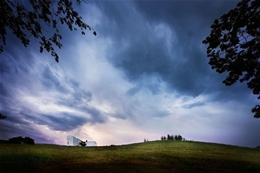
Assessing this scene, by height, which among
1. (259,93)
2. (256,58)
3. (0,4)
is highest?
(256,58)

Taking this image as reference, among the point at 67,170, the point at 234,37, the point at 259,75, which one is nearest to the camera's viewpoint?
the point at 67,170

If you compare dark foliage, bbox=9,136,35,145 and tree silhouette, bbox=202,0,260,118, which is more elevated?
tree silhouette, bbox=202,0,260,118

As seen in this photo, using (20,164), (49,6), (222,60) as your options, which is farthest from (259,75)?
(20,164)

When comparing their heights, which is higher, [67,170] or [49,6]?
[49,6]

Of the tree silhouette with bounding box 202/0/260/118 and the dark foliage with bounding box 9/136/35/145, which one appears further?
the dark foliage with bounding box 9/136/35/145

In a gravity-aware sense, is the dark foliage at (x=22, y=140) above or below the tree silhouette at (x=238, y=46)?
below

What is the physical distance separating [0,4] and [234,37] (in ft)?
48.3

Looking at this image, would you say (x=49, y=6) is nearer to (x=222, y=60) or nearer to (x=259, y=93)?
(x=222, y=60)

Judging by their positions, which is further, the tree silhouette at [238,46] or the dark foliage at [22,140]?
the dark foliage at [22,140]

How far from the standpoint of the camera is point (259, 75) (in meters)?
15.4

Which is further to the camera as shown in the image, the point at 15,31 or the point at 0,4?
the point at 15,31

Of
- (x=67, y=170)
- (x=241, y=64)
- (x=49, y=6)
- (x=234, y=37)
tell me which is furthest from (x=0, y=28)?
(x=241, y=64)

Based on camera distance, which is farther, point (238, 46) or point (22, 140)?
point (22, 140)

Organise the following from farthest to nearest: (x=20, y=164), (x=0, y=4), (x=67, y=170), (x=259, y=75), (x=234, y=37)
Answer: (x=259, y=75) → (x=234, y=37) → (x=20, y=164) → (x=67, y=170) → (x=0, y=4)
